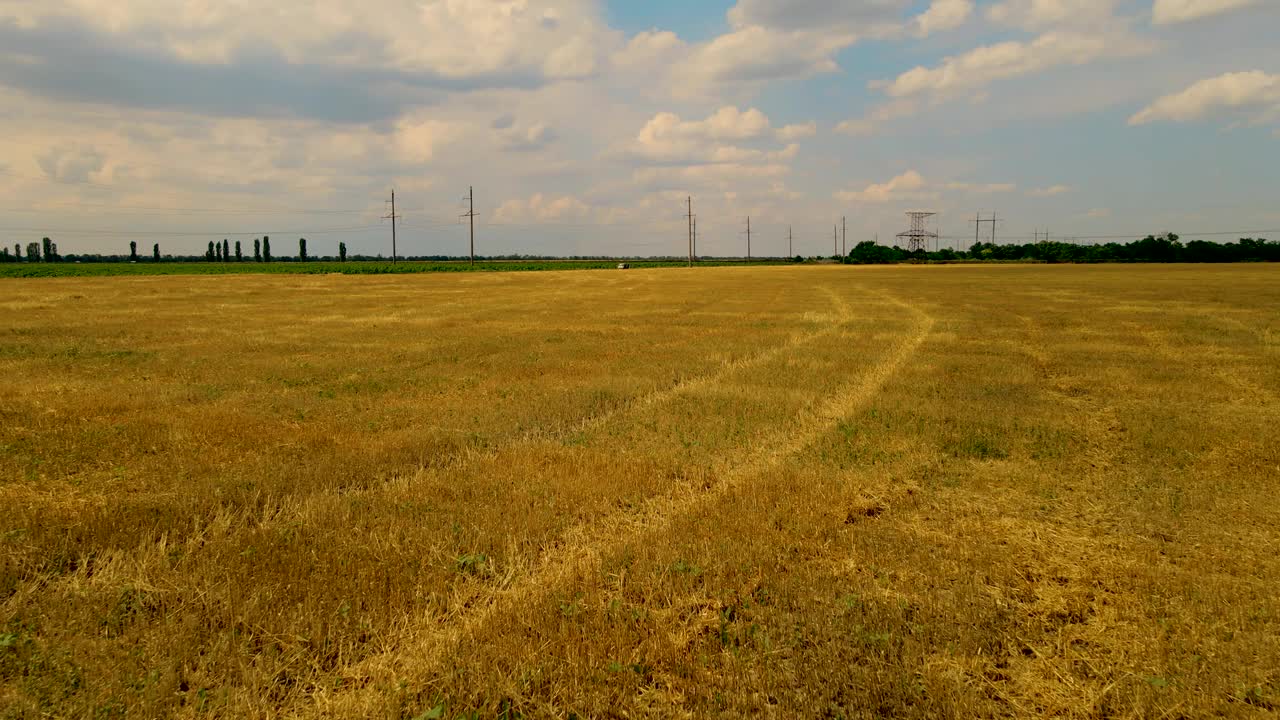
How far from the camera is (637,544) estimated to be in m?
7.56

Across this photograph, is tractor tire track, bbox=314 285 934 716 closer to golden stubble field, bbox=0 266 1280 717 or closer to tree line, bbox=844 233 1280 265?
golden stubble field, bbox=0 266 1280 717

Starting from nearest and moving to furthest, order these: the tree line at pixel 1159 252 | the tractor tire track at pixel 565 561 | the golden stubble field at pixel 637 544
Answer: the golden stubble field at pixel 637 544
the tractor tire track at pixel 565 561
the tree line at pixel 1159 252

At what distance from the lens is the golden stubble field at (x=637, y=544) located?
511 centimetres

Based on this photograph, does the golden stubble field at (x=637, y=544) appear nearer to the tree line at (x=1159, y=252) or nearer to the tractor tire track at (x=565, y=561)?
the tractor tire track at (x=565, y=561)

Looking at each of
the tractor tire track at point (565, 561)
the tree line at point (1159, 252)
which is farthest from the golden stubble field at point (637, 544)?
the tree line at point (1159, 252)

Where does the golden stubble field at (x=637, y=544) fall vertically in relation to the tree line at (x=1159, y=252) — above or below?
below

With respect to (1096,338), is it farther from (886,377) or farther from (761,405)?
(761,405)

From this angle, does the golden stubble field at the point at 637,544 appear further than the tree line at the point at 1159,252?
No

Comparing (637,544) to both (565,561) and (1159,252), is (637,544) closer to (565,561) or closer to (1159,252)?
(565,561)

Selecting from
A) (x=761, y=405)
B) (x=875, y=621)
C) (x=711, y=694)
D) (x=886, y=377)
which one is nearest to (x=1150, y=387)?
(x=886, y=377)

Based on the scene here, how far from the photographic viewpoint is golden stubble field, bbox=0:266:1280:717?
201 inches

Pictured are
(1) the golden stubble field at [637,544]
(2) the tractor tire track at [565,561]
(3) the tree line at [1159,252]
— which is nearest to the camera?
(1) the golden stubble field at [637,544]

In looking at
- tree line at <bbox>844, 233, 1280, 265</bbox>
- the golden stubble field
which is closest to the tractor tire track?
the golden stubble field

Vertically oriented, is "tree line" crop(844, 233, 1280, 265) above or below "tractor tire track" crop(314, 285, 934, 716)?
above
